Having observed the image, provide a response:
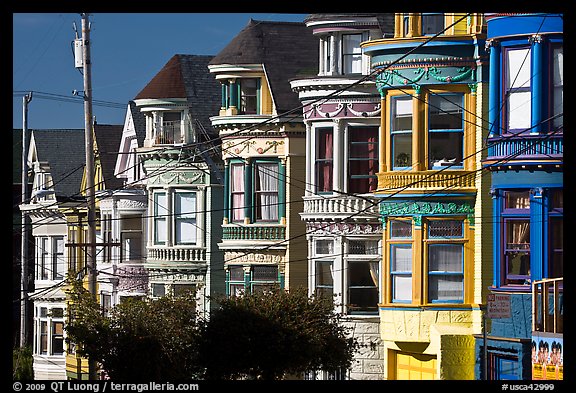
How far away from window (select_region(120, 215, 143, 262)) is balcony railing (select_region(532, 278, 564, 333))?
15.4 meters

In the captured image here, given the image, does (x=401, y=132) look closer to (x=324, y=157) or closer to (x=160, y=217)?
(x=324, y=157)

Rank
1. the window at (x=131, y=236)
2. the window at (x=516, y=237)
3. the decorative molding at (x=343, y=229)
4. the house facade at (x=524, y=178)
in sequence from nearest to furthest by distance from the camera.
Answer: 1. the house facade at (x=524, y=178)
2. the window at (x=516, y=237)
3. the decorative molding at (x=343, y=229)
4. the window at (x=131, y=236)

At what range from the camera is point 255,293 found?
24.3 metres

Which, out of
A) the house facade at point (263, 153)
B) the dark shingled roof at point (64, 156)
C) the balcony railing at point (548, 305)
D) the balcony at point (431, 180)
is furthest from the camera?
the dark shingled roof at point (64, 156)

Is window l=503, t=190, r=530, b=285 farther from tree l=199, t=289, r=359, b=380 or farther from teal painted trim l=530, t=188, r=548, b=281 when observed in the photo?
tree l=199, t=289, r=359, b=380

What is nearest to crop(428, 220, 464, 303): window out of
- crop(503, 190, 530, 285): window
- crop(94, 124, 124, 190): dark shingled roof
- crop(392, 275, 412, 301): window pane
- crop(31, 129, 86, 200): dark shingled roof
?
crop(392, 275, 412, 301): window pane

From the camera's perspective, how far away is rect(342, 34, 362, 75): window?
27.2m

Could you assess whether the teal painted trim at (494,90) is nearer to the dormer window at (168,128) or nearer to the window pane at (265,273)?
the window pane at (265,273)

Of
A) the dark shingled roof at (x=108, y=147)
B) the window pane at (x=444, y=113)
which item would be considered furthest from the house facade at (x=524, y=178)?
the dark shingled roof at (x=108, y=147)

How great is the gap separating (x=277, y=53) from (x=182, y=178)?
4.39 m

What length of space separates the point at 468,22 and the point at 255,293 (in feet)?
18.4

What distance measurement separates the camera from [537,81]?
22.4 meters

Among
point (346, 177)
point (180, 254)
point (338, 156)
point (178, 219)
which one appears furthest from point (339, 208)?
point (178, 219)

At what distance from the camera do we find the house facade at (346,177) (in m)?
26.5
